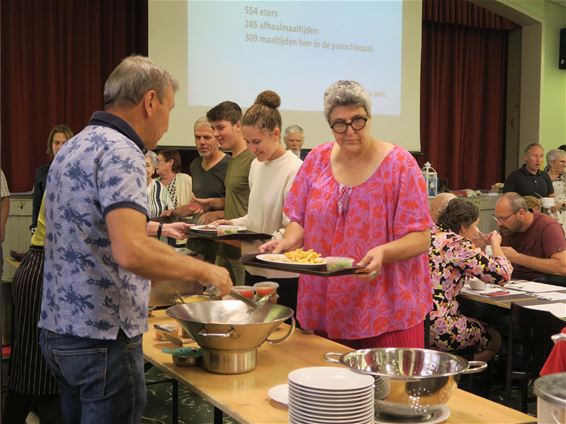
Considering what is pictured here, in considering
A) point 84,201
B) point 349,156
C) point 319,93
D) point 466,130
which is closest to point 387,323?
point 349,156

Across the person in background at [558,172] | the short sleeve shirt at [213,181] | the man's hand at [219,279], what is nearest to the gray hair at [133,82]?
the man's hand at [219,279]

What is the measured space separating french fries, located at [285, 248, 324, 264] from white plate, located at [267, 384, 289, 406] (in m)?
0.40

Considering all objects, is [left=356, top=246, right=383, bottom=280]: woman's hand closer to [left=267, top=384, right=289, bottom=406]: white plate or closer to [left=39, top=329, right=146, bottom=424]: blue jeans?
[left=267, top=384, right=289, bottom=406]: white plate

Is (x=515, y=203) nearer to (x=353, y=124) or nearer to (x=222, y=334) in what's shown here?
(x=353, y=124)

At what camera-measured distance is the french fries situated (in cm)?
205

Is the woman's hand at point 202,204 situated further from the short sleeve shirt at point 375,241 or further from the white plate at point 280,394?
the white plate at point 280,394

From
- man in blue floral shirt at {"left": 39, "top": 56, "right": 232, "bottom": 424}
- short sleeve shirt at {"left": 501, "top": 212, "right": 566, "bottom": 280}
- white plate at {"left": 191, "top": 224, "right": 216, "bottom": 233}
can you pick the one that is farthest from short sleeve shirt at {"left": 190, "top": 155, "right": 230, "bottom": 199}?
man in blue floral shirt at {"left": 39, "top": 56, "right": 232, "bottom": 424}

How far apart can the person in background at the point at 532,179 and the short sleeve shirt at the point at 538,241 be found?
2.86m

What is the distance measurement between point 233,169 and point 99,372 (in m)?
2.17

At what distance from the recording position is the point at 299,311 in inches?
91.7

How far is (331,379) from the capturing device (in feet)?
4.98

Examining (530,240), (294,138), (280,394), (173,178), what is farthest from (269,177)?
→ (294,138)

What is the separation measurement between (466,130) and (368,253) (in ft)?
25.0

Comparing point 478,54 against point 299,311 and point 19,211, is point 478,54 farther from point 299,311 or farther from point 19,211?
point 299,311
